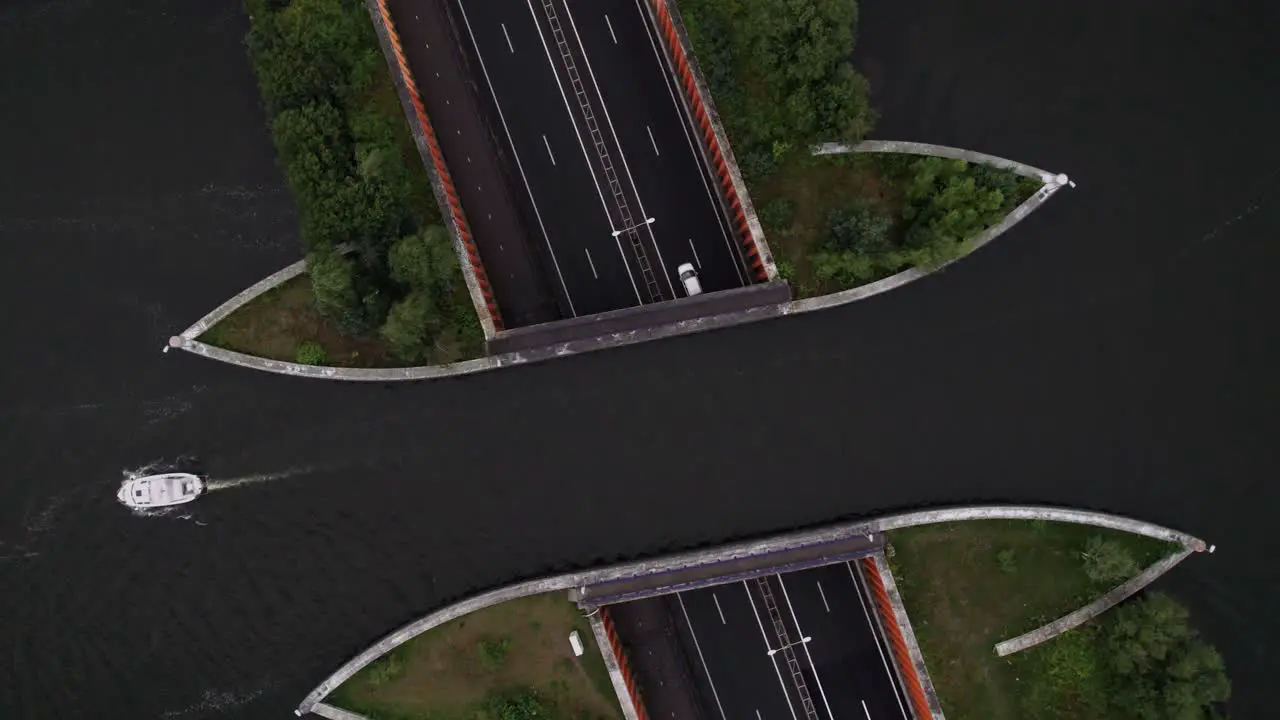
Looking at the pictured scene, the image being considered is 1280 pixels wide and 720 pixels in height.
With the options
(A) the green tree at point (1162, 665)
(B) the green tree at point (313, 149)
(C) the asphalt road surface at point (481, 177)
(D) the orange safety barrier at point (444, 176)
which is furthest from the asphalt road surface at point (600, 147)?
(A) the green tree at point (1162, 665)

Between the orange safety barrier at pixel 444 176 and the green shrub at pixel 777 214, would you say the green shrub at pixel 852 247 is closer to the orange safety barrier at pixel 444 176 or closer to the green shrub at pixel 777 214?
the green shrub at pixel 777 214

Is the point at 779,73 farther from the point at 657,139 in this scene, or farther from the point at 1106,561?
the point at 1106,561

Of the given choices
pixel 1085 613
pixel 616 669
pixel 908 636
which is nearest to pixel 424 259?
pixel 616 669

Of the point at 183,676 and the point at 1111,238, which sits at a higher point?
the point at 1111,238

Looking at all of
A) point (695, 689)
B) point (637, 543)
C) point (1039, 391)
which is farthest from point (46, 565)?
point (1039, 391)

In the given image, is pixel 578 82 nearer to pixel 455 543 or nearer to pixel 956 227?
pixel 956 227

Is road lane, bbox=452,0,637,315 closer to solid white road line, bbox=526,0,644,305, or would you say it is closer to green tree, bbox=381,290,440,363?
solid white road line, bbox=526,0,644,305
